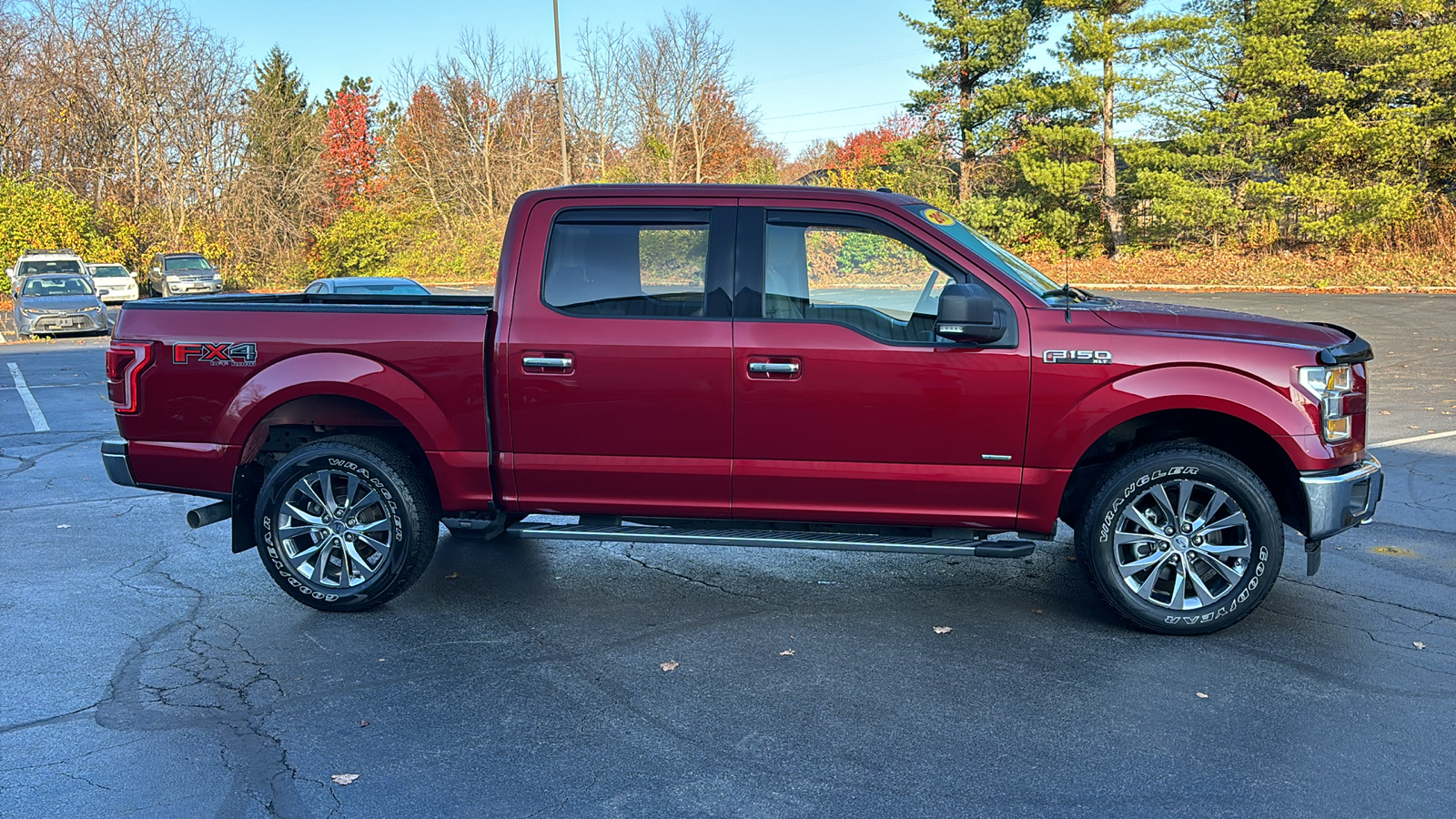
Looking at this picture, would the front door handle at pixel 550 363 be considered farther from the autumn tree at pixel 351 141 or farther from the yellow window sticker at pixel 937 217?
the autumn tree at pixel 351 141

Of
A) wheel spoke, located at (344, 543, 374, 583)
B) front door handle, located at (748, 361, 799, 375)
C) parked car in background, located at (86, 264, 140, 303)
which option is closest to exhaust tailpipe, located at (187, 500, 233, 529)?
wheel spoke, located at (344, 543, 374, 583)

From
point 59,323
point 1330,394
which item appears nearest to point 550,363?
point 1330,394

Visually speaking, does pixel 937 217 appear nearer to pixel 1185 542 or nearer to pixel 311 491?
pixel 1185 542

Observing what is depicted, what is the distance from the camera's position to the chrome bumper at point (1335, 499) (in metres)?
4.65

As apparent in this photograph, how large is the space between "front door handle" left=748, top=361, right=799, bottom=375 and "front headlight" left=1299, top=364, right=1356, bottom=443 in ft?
7.24

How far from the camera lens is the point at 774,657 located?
4633mm

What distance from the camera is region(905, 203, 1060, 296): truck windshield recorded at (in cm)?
493

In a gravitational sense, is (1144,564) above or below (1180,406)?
below

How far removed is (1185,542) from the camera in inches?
189

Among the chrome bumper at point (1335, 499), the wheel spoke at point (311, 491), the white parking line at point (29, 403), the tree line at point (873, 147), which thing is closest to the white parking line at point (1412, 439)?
the chrome bumper at point (1335, 499)

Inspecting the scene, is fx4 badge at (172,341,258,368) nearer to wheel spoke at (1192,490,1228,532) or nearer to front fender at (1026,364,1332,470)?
front fender at (1026,364,1332,470)

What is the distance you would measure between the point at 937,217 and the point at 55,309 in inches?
922

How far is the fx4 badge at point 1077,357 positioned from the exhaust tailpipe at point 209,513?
13.4 ft

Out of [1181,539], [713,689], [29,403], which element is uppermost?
[1181,539]
